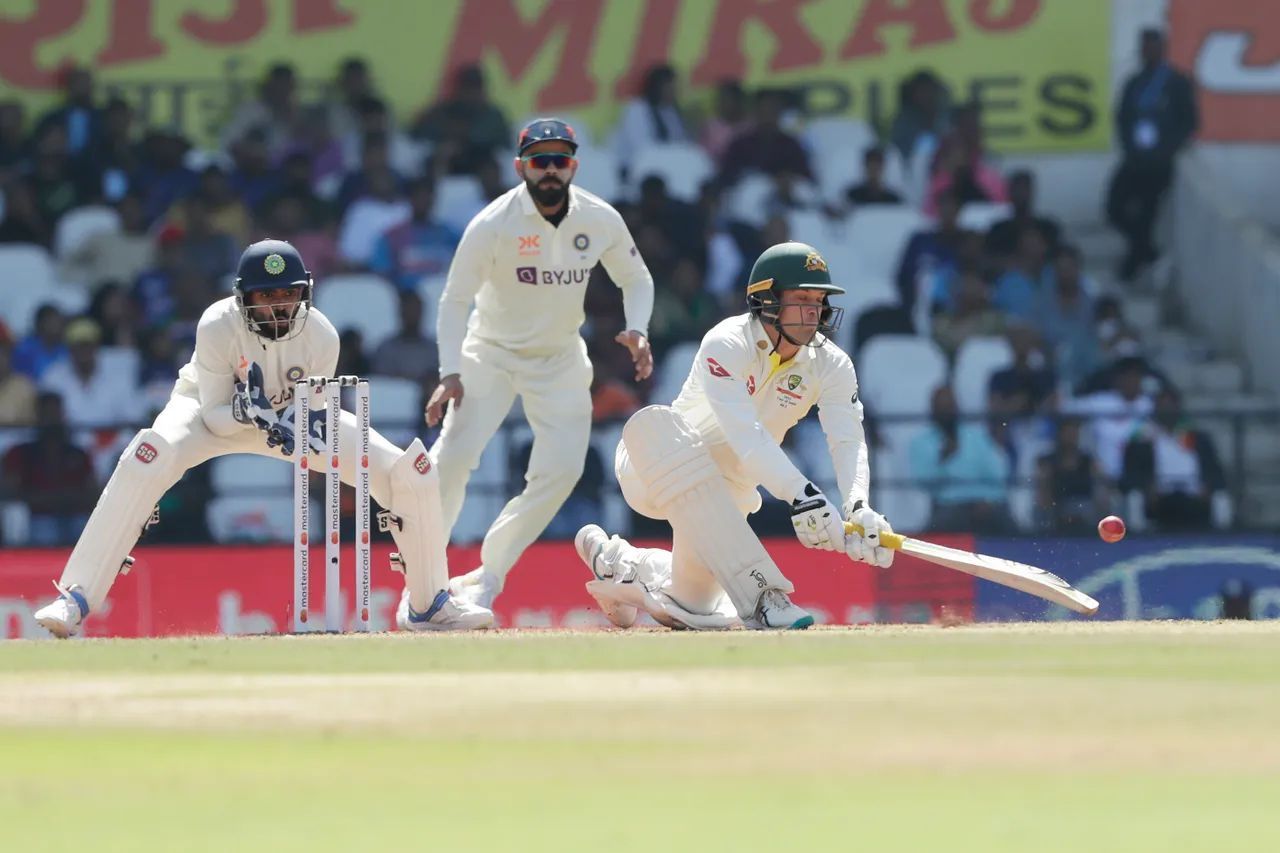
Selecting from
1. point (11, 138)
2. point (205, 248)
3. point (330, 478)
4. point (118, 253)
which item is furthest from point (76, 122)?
point (330, 478)

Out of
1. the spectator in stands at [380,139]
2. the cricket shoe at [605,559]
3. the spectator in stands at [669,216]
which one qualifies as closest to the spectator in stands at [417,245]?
the spectator in stands at [380,139]

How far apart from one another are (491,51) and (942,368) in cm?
467

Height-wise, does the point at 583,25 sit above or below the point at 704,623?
above

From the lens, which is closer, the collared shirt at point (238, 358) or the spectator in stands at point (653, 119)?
the collared shirt at point (238, 358)

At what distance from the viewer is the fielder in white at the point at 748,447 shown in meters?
9.09

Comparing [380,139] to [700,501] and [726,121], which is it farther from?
[700,501]

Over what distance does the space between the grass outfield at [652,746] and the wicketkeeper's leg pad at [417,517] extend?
41.2 inches

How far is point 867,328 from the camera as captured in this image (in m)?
15.1

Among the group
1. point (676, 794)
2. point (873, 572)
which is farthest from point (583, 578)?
point (676, 794)

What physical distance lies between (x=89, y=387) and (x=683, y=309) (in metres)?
3.73

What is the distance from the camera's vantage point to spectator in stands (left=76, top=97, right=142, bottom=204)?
52.9 feet

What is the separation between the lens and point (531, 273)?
10344mm

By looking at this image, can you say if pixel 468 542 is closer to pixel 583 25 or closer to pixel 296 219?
pixel 296 219

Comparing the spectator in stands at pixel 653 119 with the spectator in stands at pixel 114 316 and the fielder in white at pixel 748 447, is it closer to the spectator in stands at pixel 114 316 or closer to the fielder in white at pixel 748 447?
the spectator in stands at pixel 114 316
